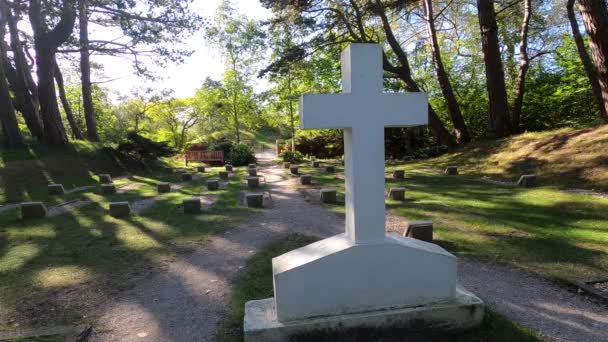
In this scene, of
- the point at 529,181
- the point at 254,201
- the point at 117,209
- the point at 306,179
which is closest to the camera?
the point at 117,209

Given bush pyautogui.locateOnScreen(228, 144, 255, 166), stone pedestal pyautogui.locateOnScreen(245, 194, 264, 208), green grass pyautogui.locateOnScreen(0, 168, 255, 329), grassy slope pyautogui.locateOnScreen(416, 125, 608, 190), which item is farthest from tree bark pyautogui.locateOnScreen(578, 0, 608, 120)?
bush pyautogui.locateOnScreen(228, 144, 255, 166)

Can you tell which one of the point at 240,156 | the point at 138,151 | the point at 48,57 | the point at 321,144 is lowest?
the point at 240,156

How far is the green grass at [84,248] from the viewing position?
4.03 meters

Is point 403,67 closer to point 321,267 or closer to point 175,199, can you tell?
point 175,199

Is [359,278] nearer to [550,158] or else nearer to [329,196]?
Result: [329,196]

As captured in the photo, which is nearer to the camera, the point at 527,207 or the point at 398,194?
the point at 527,207

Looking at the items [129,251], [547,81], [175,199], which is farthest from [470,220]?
[547,81]

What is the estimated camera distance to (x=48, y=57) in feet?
52.4

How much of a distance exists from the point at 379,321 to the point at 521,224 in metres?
Answer: 4.76

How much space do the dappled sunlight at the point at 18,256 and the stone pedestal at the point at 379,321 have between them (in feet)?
12.4

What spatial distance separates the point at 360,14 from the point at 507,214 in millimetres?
12595

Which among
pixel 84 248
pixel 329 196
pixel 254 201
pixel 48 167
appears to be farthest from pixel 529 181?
pixel 48 167

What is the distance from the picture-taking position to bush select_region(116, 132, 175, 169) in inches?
706

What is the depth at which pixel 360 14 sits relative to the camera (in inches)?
671
